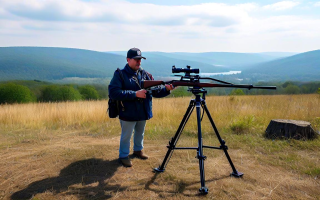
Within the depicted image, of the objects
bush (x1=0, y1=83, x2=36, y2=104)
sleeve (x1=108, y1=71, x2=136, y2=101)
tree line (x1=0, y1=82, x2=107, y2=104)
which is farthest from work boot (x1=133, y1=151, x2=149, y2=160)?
bush (x1=0, y1=83, x2=36, y2=104)

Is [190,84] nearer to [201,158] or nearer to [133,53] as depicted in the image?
[201,158]

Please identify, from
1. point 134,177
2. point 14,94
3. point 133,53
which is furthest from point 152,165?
point 14,94

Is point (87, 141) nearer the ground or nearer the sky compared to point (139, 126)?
nearer the ground

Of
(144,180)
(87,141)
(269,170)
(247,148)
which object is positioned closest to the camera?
(144,180)

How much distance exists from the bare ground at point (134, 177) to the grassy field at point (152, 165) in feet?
0.04

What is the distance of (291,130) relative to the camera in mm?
6695

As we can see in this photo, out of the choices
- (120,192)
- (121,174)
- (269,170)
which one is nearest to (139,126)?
(121,174)

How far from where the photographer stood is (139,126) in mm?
4949

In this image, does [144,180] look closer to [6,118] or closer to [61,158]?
[61,158]

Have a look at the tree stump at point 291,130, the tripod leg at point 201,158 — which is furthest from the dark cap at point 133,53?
the tree stump at point 291,130

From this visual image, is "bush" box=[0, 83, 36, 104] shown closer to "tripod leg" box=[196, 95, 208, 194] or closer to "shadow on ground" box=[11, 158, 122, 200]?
"shadow on ground" box=[11, 158, 122, 200]

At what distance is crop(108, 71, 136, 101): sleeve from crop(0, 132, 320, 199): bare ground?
4.21 ft

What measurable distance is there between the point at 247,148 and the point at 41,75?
141046mm

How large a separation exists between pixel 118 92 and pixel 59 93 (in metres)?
21.2
